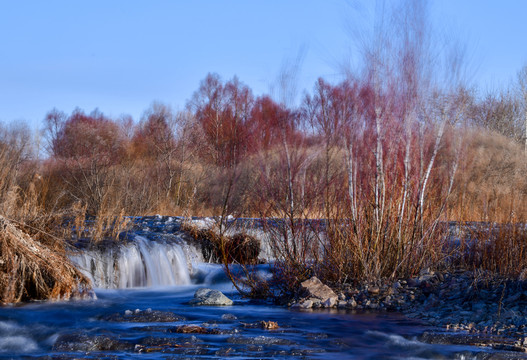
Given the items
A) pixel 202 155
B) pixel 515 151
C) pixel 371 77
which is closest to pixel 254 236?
pixel 371 77

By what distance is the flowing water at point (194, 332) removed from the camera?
4938 millimetres

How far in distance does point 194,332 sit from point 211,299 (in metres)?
1.87

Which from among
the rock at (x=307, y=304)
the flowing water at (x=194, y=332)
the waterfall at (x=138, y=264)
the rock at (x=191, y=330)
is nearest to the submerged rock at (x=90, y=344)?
the flowing water at (x=194, y=332)

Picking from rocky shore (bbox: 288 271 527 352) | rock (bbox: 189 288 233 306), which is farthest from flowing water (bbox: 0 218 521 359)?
rocky shore (bbox: 288 271 527 352)

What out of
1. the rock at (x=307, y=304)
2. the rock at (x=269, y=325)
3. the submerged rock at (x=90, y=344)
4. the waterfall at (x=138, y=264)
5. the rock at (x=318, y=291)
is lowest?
the submerged rock at (x=90, y=344)

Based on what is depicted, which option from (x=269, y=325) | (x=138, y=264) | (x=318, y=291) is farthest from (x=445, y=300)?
(x=138, y=264)

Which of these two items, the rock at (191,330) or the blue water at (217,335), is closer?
the blue water at (217,335)

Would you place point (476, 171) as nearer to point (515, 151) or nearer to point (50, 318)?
point (515, 151)

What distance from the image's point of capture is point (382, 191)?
692 cm

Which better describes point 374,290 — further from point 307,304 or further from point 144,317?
point 144,317

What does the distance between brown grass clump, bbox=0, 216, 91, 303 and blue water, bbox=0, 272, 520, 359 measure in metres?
0.30

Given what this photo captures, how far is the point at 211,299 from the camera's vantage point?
7.48 m

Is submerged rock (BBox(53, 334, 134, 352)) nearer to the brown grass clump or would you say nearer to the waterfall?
the brown grass clump

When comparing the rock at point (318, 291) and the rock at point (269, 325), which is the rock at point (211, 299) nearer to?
the rock at point (318, 291)
